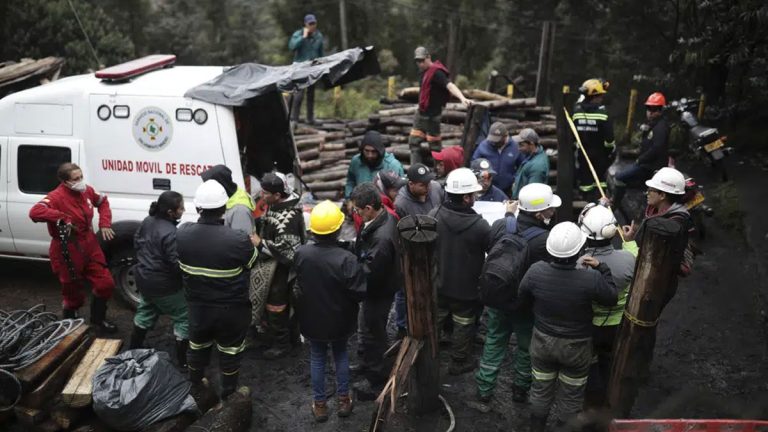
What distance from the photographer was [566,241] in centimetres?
471

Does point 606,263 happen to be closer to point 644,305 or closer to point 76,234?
point 644,305

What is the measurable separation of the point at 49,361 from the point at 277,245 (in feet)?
7.07

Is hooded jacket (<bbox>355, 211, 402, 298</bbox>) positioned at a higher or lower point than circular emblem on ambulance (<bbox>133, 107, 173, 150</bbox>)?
lower

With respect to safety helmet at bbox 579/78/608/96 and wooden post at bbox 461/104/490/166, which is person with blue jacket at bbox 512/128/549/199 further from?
wooden post at bbox 461/104/490/166

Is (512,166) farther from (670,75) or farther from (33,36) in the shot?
(33,36)

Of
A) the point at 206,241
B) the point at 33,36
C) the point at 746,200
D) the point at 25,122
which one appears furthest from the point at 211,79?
the point at 33,36

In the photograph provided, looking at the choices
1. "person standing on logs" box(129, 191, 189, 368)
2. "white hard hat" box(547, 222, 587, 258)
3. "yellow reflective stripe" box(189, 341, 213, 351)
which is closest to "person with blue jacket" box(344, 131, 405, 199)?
"person standing on logs" box(129, 191, 189, 368)

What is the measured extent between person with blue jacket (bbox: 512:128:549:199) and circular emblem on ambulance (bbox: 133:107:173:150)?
3.97 m

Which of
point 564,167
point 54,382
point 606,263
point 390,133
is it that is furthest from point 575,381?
point 390,133

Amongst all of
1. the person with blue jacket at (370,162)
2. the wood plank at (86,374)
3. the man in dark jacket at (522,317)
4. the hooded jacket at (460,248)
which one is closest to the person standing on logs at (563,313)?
the man in dark jacket at (522,317)

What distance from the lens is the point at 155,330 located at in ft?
23.8

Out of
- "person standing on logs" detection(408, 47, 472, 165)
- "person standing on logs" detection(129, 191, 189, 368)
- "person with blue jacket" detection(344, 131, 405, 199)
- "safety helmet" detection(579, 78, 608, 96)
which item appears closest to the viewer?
"person standing on logs" detection(129, 191, 189, 368)

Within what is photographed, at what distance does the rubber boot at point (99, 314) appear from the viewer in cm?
694

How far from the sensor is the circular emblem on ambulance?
686 centimetres
